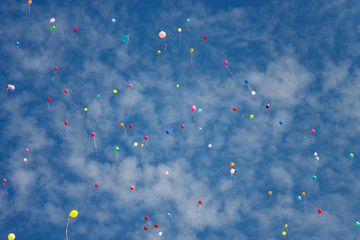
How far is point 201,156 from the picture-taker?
16203mm

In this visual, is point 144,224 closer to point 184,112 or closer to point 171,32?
point 184,112

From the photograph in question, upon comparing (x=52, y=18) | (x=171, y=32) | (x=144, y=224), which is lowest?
(x=144, y=224)

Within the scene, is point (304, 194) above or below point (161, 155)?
above

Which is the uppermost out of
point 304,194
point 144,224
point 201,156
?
point 304,194

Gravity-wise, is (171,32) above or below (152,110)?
above

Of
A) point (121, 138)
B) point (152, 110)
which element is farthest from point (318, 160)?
point (121, 138)

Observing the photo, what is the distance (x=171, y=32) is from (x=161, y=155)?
5451 mm

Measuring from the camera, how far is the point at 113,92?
1541cm

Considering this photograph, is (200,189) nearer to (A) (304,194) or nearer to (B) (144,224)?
(B) (144,224)

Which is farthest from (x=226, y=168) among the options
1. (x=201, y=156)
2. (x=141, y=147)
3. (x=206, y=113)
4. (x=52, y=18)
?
(x=52, y=18)

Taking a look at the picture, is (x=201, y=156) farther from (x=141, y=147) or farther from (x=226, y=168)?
(x=141, y=147)

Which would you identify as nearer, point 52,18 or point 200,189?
point 52,18

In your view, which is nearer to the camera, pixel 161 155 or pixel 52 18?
pixel 52 18

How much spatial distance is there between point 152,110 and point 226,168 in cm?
418
